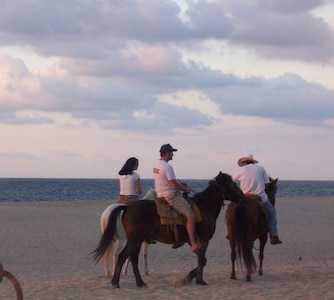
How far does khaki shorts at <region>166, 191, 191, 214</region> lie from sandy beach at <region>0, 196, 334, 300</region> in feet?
4.03

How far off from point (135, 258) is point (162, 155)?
168 centimetres

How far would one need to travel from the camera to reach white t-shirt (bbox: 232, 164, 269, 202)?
1188 centimetres

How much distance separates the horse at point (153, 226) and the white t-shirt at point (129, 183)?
91 cm

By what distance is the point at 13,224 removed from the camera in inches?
A: 920

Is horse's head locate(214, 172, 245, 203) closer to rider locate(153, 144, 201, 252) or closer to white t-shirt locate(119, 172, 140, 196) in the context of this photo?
rider locate(153, 144, 201, 252)

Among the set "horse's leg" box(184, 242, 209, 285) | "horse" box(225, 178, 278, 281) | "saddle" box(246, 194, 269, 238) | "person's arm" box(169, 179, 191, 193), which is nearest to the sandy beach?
"horse's leg" box(184, 242, 209, 285)

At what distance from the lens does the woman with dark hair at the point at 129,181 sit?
11797 millimetres

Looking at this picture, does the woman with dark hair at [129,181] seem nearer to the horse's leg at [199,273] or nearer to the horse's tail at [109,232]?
the horse's tail at [109,232]

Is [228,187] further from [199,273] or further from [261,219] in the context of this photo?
[199,273]

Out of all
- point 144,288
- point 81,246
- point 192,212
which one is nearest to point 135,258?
point 144,288

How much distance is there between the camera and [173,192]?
1066cm

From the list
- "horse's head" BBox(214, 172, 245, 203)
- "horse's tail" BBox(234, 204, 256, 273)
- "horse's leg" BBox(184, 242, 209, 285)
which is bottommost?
"horse's leg" BBox(184, 242, 209, 285)

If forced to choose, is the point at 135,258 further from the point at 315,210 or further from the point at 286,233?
the point at 315,210

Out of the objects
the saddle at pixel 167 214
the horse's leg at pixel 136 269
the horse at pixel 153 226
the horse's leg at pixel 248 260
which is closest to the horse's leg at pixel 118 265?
the horse at pixel 153 226
